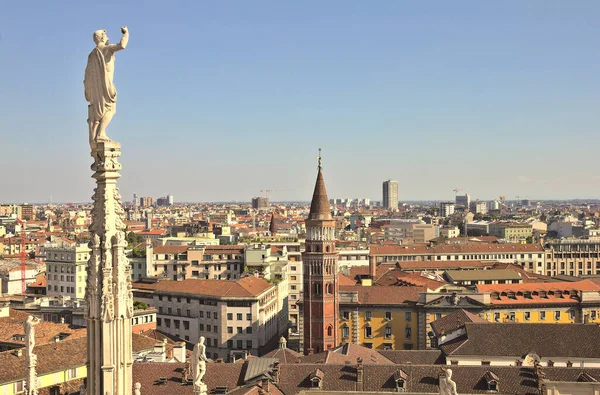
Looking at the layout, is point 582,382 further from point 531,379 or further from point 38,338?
point 38,338

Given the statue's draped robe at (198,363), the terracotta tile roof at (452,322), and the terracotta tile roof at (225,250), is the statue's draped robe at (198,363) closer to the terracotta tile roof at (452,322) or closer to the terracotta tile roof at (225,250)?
the terracotta tile roof at (452,322)

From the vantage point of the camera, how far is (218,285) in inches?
2552

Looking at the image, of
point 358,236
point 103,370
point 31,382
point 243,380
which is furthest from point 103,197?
point 358,236

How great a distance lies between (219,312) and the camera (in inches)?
2477

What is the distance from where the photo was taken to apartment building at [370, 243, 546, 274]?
98625mm

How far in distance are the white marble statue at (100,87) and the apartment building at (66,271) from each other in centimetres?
6611

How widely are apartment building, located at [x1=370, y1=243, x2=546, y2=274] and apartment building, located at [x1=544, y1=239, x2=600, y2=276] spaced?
10.5 ft

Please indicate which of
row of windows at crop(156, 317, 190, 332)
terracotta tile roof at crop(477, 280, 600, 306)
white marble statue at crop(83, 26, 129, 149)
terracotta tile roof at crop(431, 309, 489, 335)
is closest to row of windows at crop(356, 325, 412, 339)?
terracotta tile roof at crop(477, 280, 600, 306)

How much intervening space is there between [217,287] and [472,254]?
151ft

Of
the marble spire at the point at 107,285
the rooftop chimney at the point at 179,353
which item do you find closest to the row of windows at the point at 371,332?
the rooftop chimney at the point at 179,353

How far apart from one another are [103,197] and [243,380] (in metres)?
25.5

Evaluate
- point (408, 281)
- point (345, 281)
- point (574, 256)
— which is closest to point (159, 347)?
point (345, 281)

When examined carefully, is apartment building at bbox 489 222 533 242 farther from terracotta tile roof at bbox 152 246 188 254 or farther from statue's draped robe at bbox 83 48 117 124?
statue's draped robe at bbox 83 48 117 124

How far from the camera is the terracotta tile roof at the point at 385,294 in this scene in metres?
56.1
